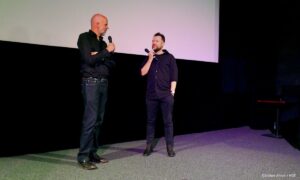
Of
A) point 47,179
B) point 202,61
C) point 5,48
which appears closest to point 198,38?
point 202,61

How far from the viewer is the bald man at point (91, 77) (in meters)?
2.71

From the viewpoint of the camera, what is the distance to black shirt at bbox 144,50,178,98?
10.8 feet

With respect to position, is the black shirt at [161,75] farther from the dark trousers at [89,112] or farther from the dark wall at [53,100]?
the dark wall at [53,100]

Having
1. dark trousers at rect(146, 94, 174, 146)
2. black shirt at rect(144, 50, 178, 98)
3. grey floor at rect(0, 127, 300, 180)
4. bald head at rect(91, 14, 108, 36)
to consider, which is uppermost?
bald head at rect(91, 14, 108, 36)

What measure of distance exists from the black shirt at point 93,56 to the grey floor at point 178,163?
882mm

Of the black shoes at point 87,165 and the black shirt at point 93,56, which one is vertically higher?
the black shirt at point 93,56

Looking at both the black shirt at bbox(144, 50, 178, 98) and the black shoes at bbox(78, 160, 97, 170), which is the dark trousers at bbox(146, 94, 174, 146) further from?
the black shoes at bbox(78, 160, 97, 170)

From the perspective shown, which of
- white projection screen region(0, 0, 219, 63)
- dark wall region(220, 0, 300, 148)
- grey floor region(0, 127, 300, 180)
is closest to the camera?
grey floor region(0, 127, 300, 180)

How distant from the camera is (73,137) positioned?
3.70 metres

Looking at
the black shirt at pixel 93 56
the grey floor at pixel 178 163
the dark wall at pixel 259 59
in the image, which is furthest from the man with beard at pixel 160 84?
the dark wall at pixel 259 59

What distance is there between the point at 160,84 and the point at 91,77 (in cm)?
82

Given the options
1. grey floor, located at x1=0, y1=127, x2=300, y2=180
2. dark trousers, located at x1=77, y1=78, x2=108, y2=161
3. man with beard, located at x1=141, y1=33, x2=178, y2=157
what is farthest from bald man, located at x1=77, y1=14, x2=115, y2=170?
man with beard, located at x1=141, y1=33, x2=178, y2=157

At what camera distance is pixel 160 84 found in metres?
3.28

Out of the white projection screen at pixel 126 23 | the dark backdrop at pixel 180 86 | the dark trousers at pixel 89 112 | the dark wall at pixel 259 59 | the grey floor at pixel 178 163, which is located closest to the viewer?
the grey floor at pixel 178 163
